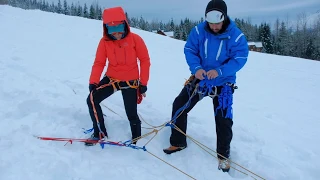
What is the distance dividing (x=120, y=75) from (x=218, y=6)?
1.74m

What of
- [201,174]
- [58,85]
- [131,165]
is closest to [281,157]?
[201,174]

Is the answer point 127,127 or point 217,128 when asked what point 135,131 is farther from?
point 217,128

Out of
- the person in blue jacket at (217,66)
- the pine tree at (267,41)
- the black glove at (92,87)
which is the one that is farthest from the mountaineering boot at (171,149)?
the pine tree at (267,41)

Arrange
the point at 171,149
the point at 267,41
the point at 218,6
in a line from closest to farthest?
1. the point at 218,6
2. the point at 171,149
3. the point at 267,41

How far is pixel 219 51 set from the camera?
3.94 m

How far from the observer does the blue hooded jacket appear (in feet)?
12.5

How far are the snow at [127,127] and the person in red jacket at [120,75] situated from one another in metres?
0.38

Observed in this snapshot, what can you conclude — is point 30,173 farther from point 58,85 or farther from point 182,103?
point 58,85

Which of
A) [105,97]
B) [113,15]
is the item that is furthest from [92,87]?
[113,15]

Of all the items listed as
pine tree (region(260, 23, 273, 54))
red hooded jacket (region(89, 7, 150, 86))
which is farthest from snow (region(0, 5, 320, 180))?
pine tree (region(260, 23, 273, 54))

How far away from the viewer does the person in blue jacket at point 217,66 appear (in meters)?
3.81

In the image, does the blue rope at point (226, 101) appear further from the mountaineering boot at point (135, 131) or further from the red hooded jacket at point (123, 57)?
the mountaineering boot at point (135, 131)

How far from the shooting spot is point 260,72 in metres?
11.5

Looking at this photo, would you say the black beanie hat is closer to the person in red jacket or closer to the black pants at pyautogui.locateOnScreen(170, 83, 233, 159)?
the black pants at pyautogui.locateOnScreen(170, 83, 233, 159)
